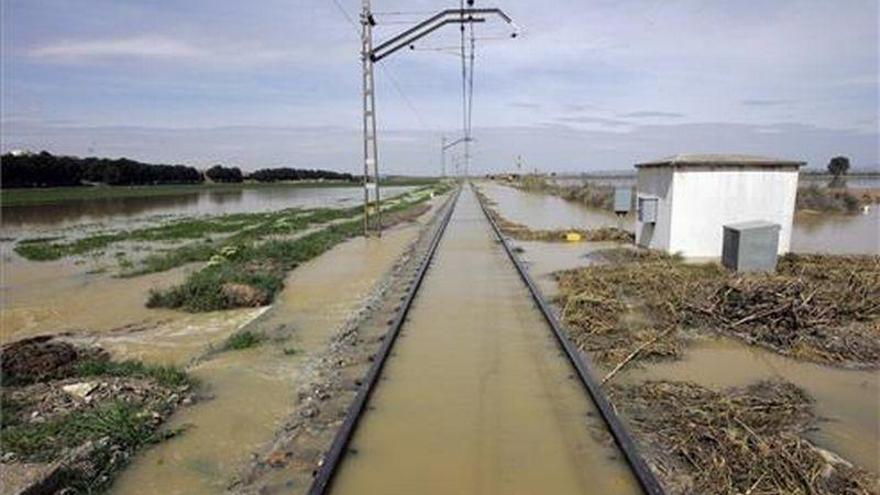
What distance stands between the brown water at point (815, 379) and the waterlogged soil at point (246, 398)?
11.2ft

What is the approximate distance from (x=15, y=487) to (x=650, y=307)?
7787 millimetres

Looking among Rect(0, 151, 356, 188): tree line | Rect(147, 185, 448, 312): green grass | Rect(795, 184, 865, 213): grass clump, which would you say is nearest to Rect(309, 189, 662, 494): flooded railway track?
Rect(147, 185, 448, 312): green grass

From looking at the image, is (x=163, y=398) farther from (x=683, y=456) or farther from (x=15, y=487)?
(x=683, y=456)

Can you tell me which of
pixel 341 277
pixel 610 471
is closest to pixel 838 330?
pixel 610 471

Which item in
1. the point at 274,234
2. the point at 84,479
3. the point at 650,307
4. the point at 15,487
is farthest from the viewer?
the point at 274,234

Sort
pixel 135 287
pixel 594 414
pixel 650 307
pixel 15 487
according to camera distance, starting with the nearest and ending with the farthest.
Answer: pixel 15 487, pixel 594 414, pixel 650 307, pixel 135 287

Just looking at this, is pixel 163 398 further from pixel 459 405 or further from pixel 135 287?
pixel 135 287

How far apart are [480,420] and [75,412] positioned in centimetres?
347

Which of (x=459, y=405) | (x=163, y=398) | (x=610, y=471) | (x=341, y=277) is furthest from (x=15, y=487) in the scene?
(x=341, y=277)

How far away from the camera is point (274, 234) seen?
25391 millimetres

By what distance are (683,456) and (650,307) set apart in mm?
4949

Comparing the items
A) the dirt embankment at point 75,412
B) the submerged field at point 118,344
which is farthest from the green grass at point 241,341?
the dirt embankment at point 75,412

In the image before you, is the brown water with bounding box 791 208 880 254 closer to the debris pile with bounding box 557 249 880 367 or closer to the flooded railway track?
the debris pile with bounding box 557 249 880 367

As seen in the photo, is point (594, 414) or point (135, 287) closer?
point (594, 414)
